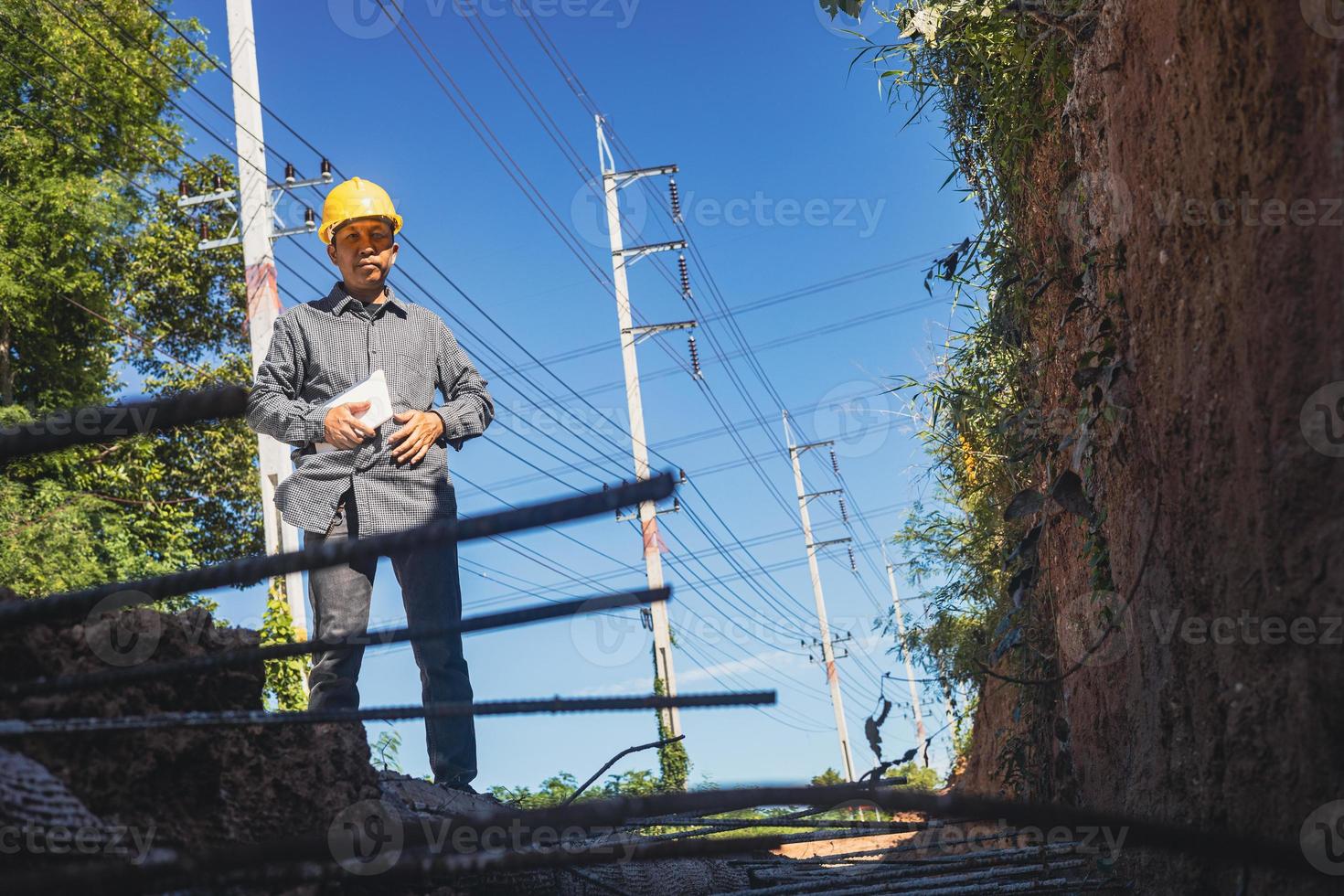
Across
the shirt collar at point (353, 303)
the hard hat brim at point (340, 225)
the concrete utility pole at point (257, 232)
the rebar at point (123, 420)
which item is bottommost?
the rebar at point (123, 420)

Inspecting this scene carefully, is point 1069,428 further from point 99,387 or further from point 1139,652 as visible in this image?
point 99,387

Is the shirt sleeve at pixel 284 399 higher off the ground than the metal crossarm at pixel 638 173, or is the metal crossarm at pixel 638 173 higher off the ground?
the metal crossarm at pixel 638 173

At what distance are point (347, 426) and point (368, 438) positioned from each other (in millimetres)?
80

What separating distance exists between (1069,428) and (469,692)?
216cm

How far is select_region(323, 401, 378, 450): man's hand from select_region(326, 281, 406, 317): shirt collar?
0.56m

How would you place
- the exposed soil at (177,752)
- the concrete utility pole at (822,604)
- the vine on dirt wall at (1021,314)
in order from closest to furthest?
the exposed soil at (177,752) → the vine on dirt wall at (1021,314) → the concrete utility pole at (822,604)

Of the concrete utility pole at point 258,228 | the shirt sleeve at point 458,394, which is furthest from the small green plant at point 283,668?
the shirt sleeve at point 458,394

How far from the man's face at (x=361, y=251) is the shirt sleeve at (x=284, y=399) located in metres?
0.29

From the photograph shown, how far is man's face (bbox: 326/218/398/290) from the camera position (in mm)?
3945

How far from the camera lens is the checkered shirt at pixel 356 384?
3.62m

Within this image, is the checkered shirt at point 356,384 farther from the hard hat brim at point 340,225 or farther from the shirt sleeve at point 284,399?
the hard hat brim at point 340,225

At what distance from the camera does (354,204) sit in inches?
154

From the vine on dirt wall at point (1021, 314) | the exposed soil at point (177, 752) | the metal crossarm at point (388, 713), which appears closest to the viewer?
the metal crossarm at point (388, 713)

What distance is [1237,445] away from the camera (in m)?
2.03
